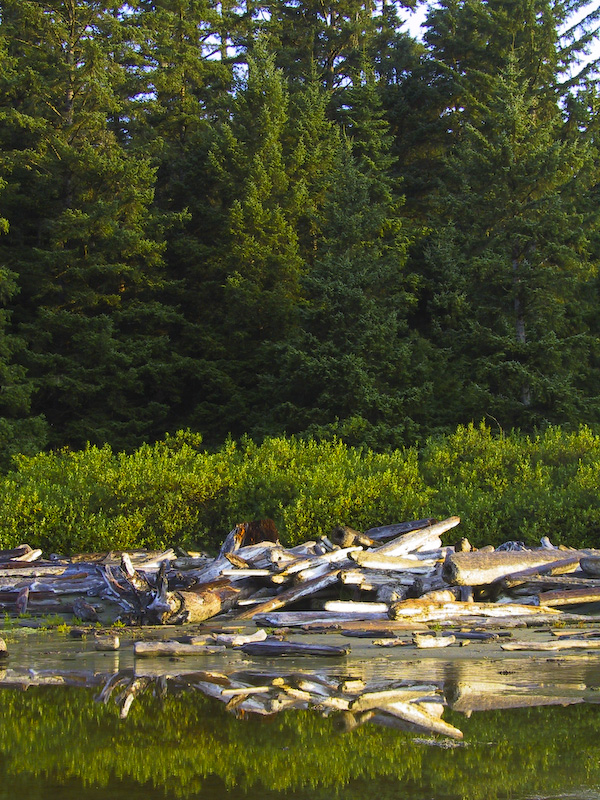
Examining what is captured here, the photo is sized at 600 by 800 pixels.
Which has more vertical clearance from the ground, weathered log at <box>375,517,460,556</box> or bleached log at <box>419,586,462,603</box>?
weathered log at <box>375,517,460,556</box>

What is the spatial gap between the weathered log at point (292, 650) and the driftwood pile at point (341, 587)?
151 cm

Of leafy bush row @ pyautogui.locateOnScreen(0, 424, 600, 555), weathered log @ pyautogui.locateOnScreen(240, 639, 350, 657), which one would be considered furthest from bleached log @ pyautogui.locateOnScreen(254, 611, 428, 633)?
leafy bush row @ pyautogui.locateOnScreen(0, 424, 600, 555)

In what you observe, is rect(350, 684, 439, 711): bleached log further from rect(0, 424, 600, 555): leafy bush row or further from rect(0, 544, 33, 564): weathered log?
rect(0, 544, 33, 564): weathered log

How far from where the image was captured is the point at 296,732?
4926mm

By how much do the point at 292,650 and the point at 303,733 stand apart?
2.87 metres

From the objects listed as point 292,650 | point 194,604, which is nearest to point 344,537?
point 194,604

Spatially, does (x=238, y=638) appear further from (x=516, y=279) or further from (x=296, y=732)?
(x=516, y=279)

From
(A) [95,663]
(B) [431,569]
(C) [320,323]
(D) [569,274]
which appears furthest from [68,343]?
(A) [95,663]

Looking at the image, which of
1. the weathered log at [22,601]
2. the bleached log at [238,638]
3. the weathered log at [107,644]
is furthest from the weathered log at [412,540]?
the weathered log at [22,601]

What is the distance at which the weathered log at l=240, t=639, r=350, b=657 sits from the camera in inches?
305

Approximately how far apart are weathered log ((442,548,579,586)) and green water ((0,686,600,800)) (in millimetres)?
4951

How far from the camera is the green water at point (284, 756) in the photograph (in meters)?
4.02

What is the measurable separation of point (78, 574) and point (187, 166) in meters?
27.4

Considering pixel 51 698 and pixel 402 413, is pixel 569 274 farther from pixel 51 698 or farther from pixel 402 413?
pixel 51 698
